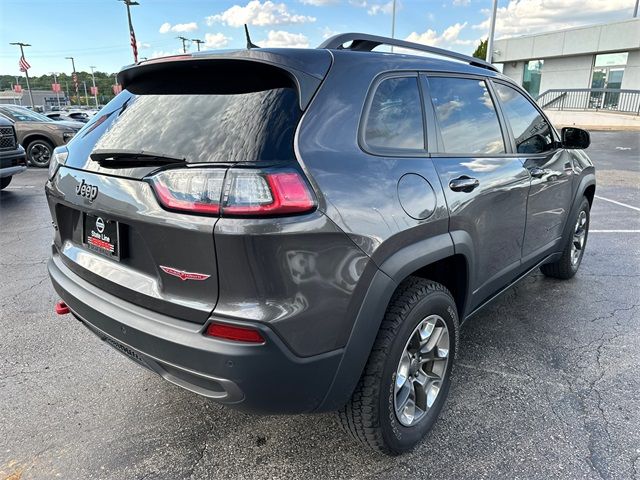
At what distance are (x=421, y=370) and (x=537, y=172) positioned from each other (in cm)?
168

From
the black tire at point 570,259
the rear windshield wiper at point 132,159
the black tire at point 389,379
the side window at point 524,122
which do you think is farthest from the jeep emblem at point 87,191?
the black tire at point 570,259

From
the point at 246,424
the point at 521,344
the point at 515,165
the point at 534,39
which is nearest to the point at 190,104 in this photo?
the point at 246,424

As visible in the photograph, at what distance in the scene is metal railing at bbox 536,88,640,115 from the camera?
24562 mm

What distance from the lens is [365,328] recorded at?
1.87 meters

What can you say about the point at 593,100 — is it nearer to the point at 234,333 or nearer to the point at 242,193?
the point at 242,193

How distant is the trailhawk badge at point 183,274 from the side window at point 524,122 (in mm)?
2330

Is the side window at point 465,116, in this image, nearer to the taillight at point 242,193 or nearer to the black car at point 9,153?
the taillight at point 242,193

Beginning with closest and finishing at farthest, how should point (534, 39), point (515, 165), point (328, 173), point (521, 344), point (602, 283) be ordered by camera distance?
point (328, 173) < point (515, 165) < point (521, 344) < point (602, 283) < point (534, 39)

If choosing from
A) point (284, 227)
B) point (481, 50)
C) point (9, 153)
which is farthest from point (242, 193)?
point (481, 50)

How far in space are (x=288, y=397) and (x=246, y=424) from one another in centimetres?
83

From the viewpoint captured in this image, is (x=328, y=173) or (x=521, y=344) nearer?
(x=328, y=173)

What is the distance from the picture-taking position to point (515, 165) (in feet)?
9.70

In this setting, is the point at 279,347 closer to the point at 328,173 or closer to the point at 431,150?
the point at 328,173

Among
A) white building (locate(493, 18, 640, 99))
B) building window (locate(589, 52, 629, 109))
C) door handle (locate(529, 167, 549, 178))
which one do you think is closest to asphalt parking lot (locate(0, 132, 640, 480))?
door handle (locate(529, 167, 549, 178))
